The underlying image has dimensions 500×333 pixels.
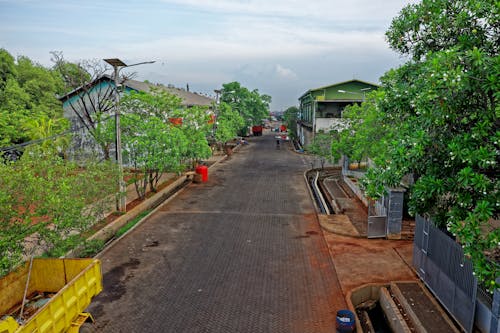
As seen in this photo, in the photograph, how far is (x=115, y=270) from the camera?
13500mm

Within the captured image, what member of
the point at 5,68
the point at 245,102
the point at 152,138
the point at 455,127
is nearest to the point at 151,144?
the point at 152,138

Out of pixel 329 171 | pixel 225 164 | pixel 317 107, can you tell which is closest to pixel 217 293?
pixel 329 171

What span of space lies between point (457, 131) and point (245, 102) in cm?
6727

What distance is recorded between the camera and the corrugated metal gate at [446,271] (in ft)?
30.8

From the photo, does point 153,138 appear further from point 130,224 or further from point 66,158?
point 66,158

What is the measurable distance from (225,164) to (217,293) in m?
30.3

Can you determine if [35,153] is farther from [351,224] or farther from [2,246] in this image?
[351,224]

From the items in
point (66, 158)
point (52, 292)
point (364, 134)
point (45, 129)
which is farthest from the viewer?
point (45, 129)

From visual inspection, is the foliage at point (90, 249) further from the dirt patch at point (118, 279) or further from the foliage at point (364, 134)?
the foliage at point (364, 134)

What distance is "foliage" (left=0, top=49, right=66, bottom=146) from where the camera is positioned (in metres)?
32.6

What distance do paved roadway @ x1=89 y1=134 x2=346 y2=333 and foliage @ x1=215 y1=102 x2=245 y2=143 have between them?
847 inches

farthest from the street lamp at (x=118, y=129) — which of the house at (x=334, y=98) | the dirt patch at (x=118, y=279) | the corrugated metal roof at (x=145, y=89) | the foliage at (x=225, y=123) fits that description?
the house at (x=334, y=98)

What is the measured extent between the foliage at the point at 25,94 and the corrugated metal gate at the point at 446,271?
3051cm

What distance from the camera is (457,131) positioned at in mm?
7574
